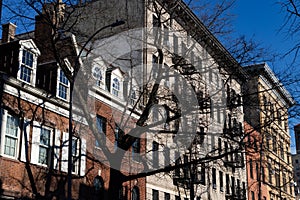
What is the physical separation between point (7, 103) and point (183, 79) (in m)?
7.62

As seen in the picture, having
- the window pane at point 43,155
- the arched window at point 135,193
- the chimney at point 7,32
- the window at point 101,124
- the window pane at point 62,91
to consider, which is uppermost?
the chimney at point 7,32

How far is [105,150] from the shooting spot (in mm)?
19984

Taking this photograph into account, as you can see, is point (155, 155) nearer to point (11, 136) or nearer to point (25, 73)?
point (25, 73)

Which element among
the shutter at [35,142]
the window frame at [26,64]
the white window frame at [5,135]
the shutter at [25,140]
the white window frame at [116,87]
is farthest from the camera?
the white window frame at [116,87]

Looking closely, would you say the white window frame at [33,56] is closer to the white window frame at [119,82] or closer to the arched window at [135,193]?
the white window frame at [119,82]

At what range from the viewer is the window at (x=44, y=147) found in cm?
2125

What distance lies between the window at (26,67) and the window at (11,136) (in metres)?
2.28

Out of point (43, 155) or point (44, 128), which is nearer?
point (43, 155)

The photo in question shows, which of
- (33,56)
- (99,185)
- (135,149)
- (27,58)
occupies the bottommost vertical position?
(99,185)

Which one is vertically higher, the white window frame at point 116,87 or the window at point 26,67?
the white window frame at point 116,87

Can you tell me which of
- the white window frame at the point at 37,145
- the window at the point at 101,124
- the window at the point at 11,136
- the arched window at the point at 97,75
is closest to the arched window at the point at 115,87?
the arched window at the point at 97,75

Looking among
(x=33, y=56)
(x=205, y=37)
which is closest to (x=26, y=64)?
(x=33, y=56)

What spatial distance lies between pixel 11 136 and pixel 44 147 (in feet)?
7.41

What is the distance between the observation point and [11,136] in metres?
19.5
